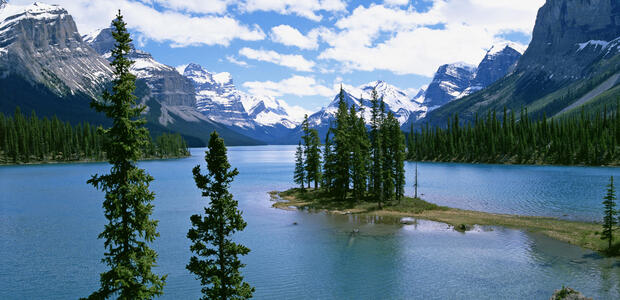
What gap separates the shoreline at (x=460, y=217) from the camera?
51.3m

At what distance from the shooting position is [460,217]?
6675 cm

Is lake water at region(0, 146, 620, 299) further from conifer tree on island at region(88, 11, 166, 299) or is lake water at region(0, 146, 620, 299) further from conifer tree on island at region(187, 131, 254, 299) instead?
conifer tree on island at region(88, 11, 166, 299)

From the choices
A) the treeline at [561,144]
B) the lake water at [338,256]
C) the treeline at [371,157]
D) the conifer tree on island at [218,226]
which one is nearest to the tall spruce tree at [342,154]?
the treeline at [371,157]

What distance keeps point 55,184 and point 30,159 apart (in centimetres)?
9735

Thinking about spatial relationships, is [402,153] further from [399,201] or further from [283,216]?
[283,216]

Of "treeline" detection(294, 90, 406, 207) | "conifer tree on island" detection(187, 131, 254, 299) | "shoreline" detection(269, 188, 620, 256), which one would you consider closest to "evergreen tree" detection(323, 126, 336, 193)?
"treeline" detection(294, 90, 406, 207)

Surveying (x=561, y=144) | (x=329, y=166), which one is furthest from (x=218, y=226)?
(x=561, y=144)

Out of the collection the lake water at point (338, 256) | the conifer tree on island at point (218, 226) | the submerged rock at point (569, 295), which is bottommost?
the lake water at point (338, 256)

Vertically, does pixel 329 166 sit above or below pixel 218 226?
above

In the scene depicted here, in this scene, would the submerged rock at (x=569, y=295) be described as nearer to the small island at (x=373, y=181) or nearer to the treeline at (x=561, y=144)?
the small island at (x=373, y=181)

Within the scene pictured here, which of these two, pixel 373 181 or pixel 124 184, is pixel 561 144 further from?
pixel 124 184

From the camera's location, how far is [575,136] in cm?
17450

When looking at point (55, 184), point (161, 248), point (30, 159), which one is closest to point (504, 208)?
point (161, 248)

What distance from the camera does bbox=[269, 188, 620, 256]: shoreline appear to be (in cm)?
5127
